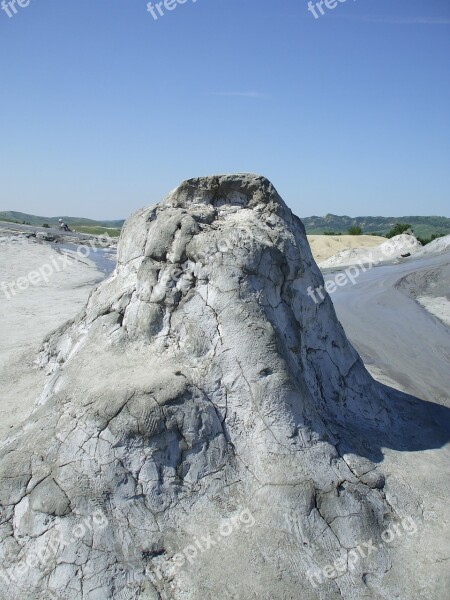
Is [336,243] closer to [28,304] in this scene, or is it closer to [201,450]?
[28,304]

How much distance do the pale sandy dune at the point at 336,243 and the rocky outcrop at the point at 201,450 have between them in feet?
111

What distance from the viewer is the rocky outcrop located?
12.0ft

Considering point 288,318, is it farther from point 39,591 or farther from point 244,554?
point 39,591

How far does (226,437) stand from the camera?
4305mm

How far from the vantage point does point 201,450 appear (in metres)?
4.15

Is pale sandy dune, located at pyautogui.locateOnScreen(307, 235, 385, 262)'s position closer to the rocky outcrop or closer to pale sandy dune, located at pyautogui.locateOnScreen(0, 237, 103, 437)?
pale sandy dune, located at pyautogui.locateOnScreen(0, 237, 103, 437)

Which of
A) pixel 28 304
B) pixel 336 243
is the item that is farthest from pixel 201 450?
pixel 336 243

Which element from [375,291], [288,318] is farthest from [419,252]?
[288,318]

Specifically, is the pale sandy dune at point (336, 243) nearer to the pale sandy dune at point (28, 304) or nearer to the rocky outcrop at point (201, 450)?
the pale sandy dune at point (28, 304)

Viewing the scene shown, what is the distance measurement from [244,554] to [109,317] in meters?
2.50

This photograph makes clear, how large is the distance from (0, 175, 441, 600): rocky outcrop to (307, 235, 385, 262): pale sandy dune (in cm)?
3374

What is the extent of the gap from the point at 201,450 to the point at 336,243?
1501 inches

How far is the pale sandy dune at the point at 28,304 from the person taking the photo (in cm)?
627

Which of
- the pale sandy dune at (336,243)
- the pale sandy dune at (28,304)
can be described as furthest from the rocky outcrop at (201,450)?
the pale sandy dune at (336,243)
